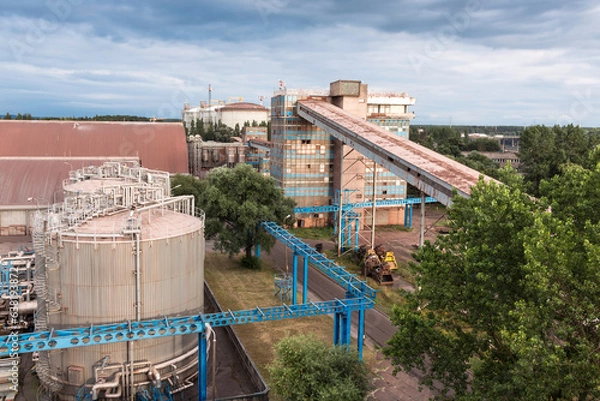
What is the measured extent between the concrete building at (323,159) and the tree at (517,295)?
36987 mm

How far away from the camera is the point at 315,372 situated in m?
19.7

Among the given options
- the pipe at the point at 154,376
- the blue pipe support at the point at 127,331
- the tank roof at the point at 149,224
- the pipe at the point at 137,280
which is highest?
the tank roof at the point at 149,224

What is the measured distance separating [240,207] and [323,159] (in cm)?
2143

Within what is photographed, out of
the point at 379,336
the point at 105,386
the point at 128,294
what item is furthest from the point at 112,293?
the point at 379,336

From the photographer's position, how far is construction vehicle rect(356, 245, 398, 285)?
41656 mm

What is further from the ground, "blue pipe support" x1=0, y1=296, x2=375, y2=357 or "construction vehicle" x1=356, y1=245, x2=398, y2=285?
"blue pipe support" x1=0, y1=296, x2=375, y2=357

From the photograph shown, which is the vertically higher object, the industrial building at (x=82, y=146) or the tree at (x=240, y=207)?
the industrial building at (x=82, y=146)

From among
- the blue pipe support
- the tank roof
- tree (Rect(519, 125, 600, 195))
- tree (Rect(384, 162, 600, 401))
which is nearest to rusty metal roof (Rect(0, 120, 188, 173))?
the tank roof

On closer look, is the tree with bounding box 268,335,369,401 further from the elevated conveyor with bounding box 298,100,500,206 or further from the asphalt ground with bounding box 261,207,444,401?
the elevated conveyor with bounding box 298,100,500,206

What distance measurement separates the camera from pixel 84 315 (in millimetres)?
21938

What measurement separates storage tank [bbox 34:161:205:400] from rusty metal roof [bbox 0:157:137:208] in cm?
2811

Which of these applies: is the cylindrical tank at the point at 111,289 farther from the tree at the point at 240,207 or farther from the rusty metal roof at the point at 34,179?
the rusty metal roof at the point at 34,179

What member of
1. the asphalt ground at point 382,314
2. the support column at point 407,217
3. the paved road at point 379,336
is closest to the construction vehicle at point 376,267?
the asphalt ground at point 382,314

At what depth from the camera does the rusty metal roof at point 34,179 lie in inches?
1965
